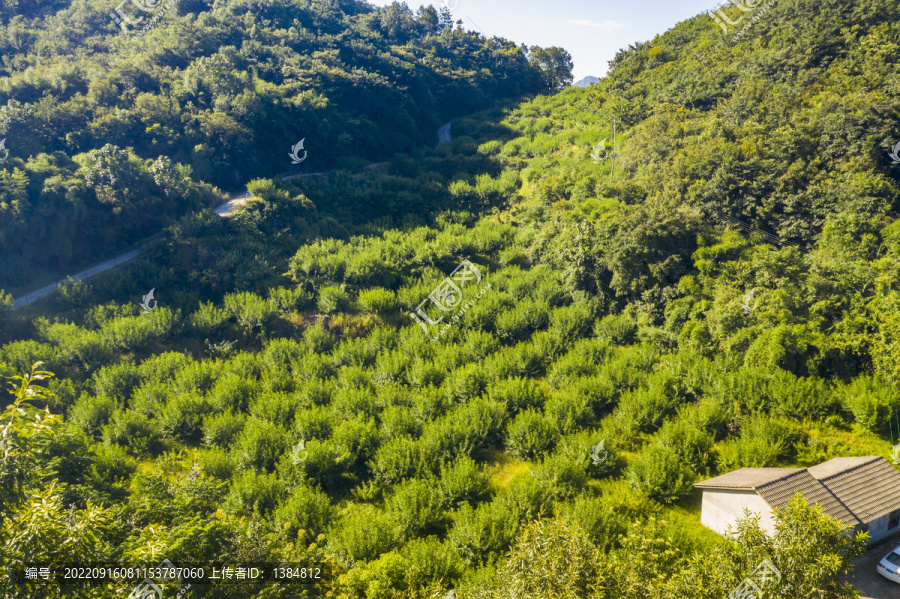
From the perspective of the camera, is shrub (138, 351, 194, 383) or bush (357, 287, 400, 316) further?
bush (357, 287, 400, 316)

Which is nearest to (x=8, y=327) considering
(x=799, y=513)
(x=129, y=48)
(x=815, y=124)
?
(x=799, y=513)

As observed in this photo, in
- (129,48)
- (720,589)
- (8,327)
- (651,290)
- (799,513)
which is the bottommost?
(720,589)

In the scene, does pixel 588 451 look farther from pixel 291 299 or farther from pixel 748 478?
pixel 291 299

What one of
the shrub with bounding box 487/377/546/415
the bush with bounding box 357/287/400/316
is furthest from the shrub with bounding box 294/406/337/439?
the bush with bounding box 357/287/400/316

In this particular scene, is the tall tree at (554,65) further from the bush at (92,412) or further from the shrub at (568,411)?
the bush at (92,412)

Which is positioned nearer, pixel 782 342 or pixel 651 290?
pixel 782 342

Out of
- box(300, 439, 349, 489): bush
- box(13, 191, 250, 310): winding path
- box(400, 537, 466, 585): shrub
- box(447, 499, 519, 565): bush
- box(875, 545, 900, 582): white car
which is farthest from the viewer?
Answer: box(13, 191, 250, 310): winding path

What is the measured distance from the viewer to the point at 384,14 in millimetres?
88938

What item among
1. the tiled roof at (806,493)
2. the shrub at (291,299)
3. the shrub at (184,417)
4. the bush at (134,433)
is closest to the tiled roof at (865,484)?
the tiled roof at (806,493)

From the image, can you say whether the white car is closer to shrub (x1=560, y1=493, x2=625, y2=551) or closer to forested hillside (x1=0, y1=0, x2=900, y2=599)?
forested hillside (x1=0, y1=0, x2=900, y2=599)

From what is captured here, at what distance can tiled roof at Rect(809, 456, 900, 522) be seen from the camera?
1525 cm

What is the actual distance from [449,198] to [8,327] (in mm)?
35677

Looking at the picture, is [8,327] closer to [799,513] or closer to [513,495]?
[513,495]

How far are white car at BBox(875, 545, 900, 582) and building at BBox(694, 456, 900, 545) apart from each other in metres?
0.79
